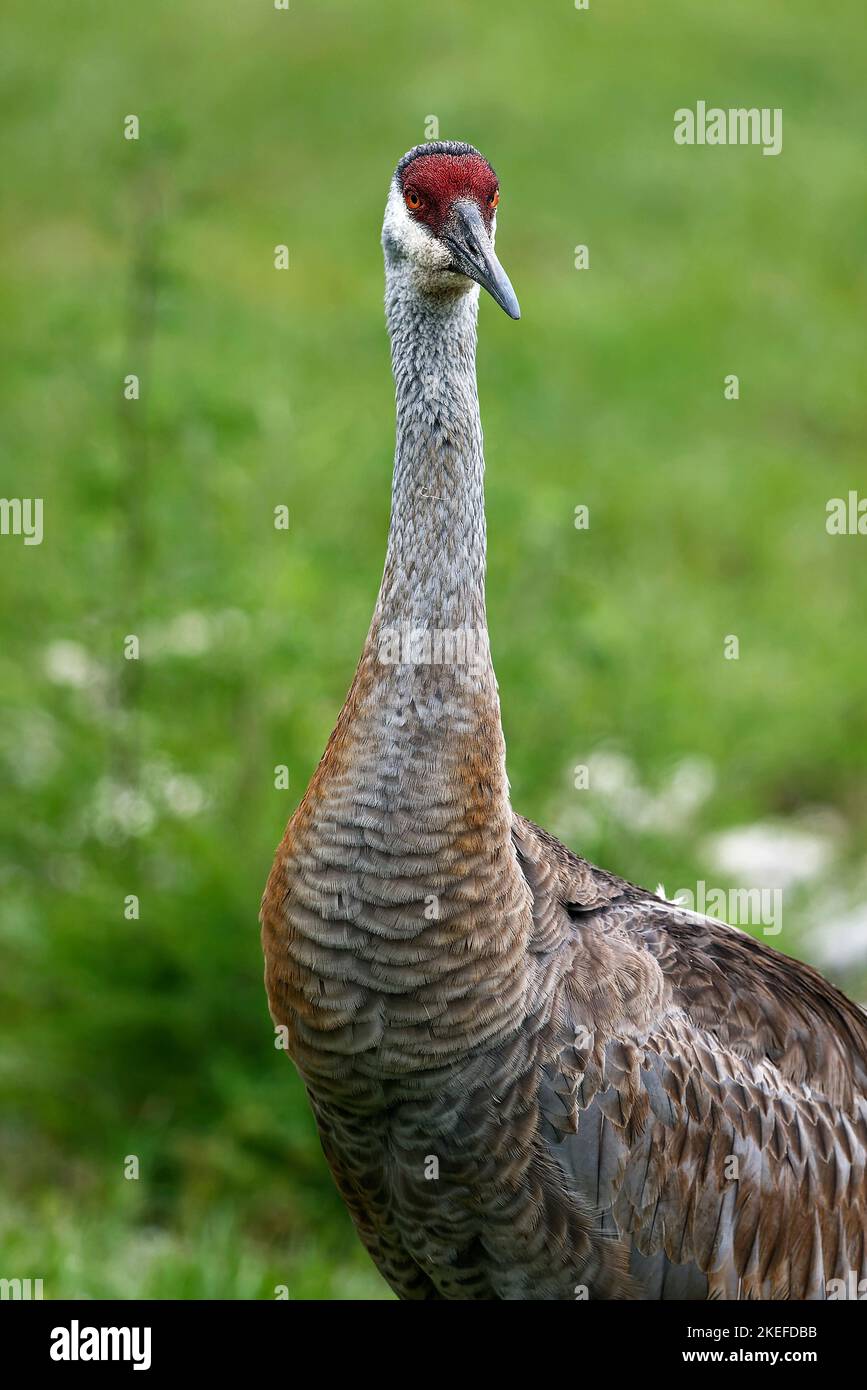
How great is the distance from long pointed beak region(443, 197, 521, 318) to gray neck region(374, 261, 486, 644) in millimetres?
133

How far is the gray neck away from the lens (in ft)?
10.7

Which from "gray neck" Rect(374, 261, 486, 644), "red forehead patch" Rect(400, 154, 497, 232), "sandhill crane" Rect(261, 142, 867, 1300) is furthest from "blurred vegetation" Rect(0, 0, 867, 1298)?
"red forehead patch" Rect(400, 154, 497, 232)

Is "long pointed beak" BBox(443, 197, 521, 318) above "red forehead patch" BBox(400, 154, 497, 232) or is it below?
below

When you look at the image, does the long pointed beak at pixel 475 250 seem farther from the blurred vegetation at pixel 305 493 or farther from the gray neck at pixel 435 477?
the blurred vegetation at pixel 305 493

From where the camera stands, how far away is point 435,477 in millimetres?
3283

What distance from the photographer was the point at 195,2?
1423 centimetres

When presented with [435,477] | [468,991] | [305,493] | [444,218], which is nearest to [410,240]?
[444,218]

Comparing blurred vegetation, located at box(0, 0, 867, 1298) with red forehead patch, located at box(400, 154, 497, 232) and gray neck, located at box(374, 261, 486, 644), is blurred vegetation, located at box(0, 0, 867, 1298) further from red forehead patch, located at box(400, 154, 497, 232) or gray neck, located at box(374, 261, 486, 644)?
red forehead patch, located at box(400, 154, 497, 232)

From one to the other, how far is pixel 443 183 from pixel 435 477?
0.52 meters

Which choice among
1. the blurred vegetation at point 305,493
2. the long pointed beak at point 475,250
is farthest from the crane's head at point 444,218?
the blurred vegetation at point 305,493

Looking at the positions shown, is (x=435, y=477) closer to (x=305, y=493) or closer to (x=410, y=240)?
(x=410, y=240)

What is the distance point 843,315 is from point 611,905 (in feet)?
27.9

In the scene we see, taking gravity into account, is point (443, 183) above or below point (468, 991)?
above

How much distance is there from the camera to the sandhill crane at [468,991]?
3252mm
